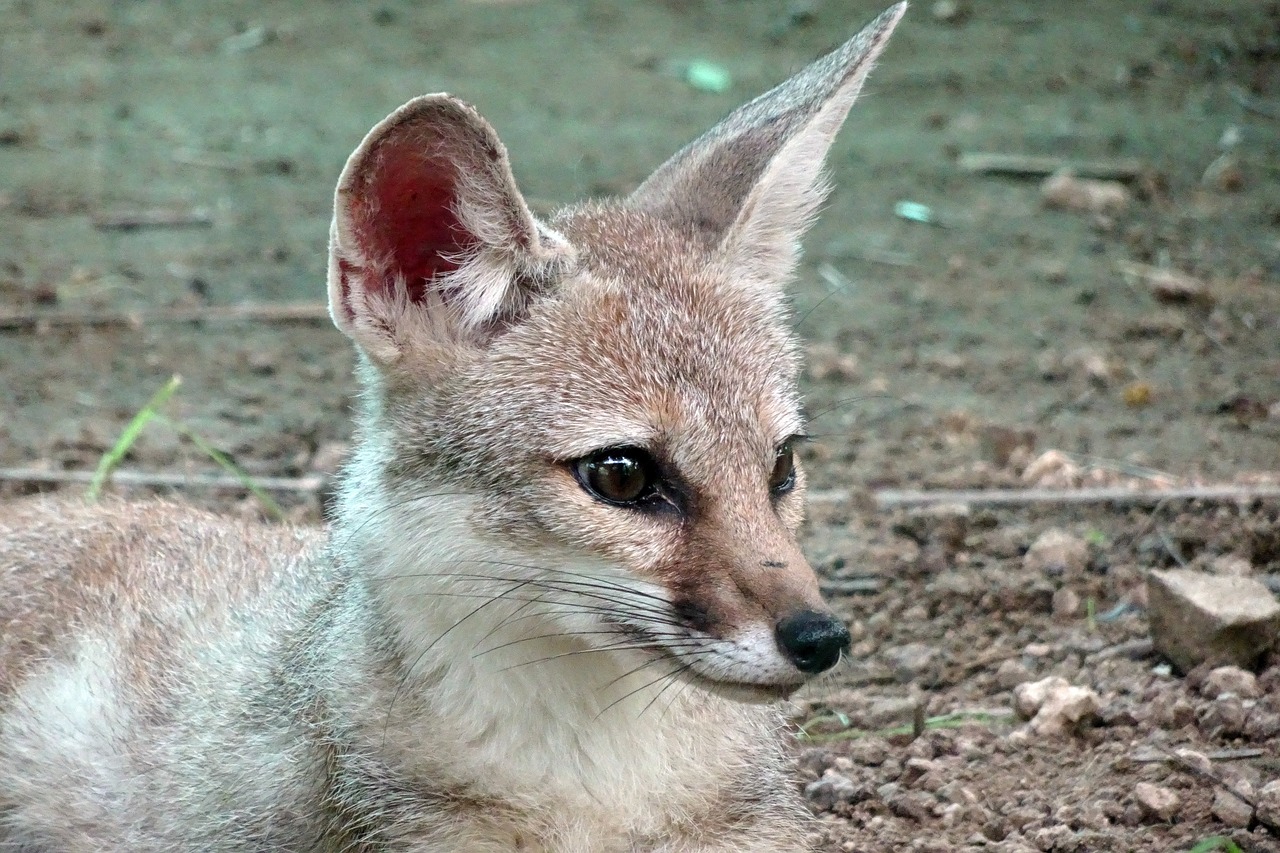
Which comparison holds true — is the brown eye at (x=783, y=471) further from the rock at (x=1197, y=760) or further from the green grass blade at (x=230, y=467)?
the green grass blade at (x=230, y=467)

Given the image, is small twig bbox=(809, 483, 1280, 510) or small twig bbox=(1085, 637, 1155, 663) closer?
small twig bbox=(1085, 637, 1155, 663)

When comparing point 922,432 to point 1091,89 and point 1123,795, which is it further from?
point 1091,89

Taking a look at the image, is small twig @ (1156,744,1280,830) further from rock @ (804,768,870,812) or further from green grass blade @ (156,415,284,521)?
green grass blade @ (156,415,284,521)

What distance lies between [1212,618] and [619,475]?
7.21 feet

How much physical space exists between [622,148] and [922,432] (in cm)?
404

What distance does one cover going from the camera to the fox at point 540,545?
3.80 meters

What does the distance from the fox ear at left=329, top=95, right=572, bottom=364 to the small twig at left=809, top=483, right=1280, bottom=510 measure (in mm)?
2812

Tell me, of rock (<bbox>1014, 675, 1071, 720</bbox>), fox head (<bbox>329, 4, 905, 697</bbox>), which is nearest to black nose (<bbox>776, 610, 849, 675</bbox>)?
fox head (<bbox>329, 4, 905, 697</bbox>)

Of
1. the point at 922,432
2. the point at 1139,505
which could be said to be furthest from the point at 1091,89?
the point at 1139,505

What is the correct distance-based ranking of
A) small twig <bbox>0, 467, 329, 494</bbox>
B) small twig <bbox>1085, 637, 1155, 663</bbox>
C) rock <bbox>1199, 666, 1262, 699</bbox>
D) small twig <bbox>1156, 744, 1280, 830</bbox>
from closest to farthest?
small twig <bbox>1156, 744, 1280, 830</bbox>
rock <bbox>1199, 666, 1262, 699</bbox>
small twig <bbox>1085, 637, 1155, 663</bbox>
small twig <bbox>0, 467, 329, 494</bbox>

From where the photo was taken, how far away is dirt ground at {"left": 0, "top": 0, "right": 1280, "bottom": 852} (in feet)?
16.6

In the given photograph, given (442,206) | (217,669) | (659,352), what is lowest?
(217,669)

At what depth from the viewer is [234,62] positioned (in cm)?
1224

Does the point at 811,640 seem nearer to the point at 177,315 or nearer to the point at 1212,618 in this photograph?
the point at 1212,618
